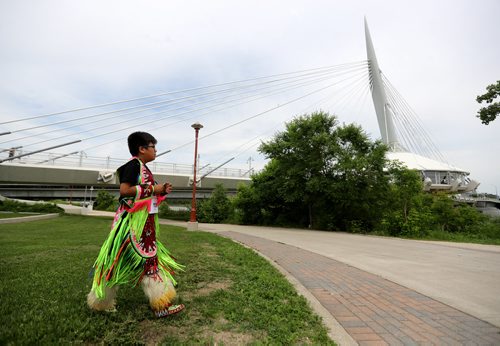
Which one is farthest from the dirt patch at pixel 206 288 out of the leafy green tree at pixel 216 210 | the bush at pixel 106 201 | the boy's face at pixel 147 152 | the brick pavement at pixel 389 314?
the bush at pixel 106 201

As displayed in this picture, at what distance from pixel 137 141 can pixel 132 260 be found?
1.30 meters

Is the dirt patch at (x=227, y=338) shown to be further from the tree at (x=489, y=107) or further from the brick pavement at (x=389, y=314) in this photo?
the tree at (x=489, y=107)

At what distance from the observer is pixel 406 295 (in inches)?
162

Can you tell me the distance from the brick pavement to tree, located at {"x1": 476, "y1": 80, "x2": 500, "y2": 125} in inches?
298

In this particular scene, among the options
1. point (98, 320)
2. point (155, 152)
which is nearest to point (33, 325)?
point (98, 320)

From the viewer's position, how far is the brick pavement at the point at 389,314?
2783 millimetres

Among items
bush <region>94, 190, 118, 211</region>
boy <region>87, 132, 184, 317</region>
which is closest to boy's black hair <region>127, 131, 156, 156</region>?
boy <region>87, 132, 184, 317</region>

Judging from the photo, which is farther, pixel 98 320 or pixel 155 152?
pixel 155 152

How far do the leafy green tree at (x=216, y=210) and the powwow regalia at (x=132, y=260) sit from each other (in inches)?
913

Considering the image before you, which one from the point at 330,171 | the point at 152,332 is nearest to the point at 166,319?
the point at 152,332

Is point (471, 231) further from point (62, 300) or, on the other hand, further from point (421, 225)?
point (62, 300)

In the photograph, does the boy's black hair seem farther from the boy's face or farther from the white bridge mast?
the white bridge mast

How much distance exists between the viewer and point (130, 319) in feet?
9.32

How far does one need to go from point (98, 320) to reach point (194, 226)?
12.6 m
